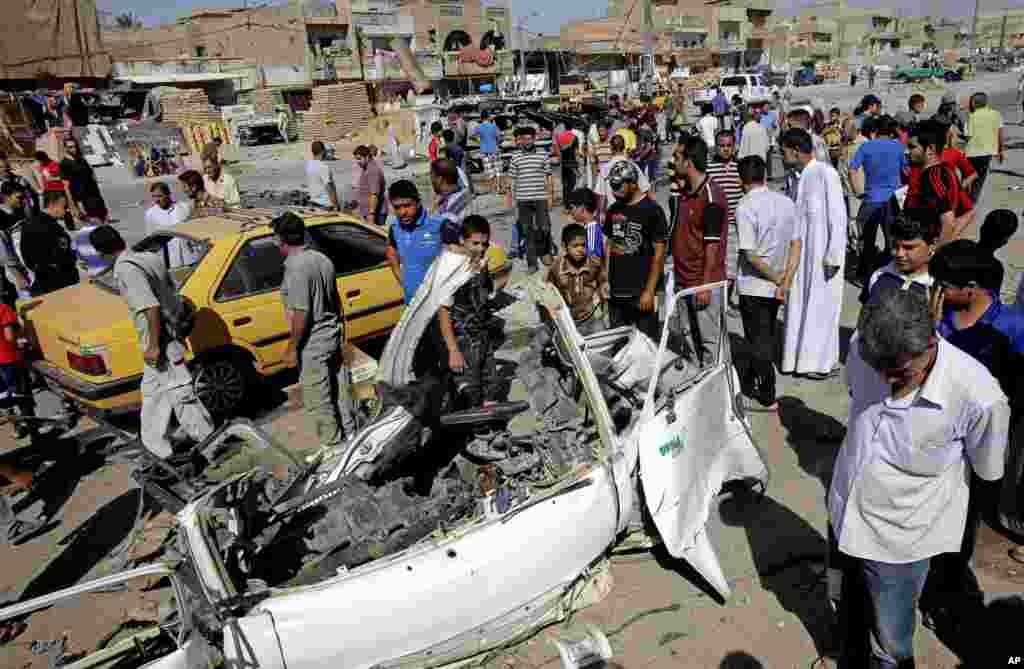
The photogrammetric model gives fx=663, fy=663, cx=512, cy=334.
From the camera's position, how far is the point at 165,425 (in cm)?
444

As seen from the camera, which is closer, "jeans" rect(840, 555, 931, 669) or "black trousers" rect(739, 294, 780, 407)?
"jeans" rect(840, 555, 931, 669)

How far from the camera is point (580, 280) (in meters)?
4.90

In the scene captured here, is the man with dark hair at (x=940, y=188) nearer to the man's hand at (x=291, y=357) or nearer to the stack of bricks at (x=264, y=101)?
the man's hand at (x=291, y=357)

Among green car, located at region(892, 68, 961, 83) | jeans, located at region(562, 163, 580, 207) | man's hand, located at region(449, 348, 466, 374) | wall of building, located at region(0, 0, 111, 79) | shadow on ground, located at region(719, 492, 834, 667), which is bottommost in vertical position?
shadow on ground, located at region(719, 492, 834, 667)

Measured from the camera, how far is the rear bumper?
16.5ft

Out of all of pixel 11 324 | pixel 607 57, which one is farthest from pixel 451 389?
pixel 607 57

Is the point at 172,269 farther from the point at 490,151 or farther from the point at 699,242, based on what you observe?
the point at 490,151

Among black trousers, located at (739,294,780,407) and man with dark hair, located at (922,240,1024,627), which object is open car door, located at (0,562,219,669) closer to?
man with dark hair, located at (922,240,1024,627)

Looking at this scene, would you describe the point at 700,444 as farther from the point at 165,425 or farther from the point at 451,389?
the point at 165,425

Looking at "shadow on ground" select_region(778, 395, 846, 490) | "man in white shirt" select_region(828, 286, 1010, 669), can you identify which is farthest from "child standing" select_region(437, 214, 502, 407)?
"man in white shirt" select_region(828, 286, 1010, 669)

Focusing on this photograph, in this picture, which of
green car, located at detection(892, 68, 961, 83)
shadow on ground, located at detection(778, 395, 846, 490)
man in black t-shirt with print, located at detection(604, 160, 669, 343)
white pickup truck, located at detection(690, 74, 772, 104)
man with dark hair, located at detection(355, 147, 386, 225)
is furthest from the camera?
green car, located at detection(892, 68, 961, 83)

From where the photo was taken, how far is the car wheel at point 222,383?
17.5ft

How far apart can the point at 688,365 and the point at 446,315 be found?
5.31ft

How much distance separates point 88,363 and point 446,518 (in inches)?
134
